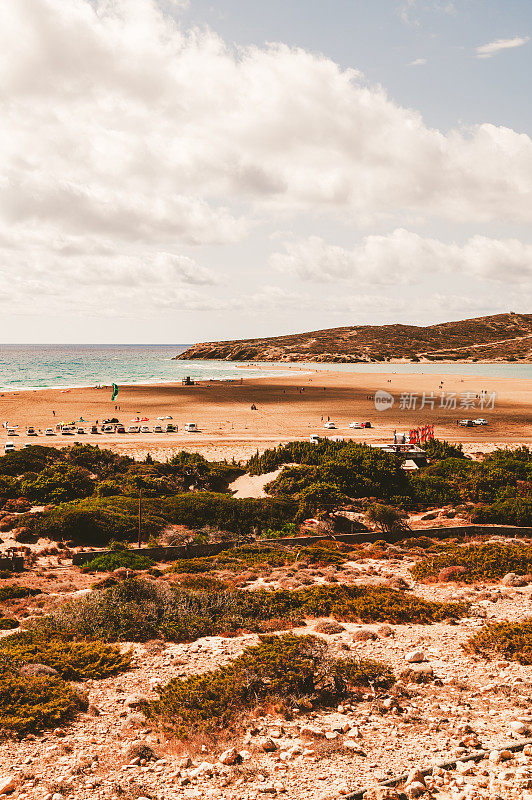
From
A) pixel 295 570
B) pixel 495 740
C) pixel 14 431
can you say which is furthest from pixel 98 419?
pixel 495 740

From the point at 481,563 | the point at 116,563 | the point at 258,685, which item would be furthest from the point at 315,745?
the point at 116,563

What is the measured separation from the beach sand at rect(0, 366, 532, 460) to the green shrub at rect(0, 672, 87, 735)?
34544 millimetres

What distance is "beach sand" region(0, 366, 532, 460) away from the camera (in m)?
54.0

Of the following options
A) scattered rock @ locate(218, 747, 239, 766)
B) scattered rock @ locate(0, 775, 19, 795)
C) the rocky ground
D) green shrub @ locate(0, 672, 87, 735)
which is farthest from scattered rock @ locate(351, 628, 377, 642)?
scattered rock @ locate(0, 775, 19, 795)

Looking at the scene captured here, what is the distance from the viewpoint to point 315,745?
9.54m

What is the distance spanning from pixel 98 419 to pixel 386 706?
6346 cm

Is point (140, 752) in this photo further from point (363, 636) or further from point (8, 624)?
point (8, 624)

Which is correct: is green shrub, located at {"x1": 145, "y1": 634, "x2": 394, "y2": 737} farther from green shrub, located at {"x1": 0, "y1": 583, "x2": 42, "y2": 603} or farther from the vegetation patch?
green shrub, located at {"x1": 0, "y1": 583, "x2": 42, "y2": 603}

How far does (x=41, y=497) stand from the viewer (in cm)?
3259

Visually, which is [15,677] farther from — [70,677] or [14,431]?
[14,431]

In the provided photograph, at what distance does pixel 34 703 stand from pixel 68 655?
2104mm

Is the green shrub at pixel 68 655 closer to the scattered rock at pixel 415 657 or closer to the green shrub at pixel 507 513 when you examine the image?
the scattered rock at pixel 415 657

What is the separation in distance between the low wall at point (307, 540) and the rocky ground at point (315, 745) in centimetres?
1091

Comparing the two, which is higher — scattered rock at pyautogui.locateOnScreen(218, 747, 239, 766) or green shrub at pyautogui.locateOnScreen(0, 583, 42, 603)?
scattered rock at pyautogui.locateOnScreen(218, 747, 239, 766)
